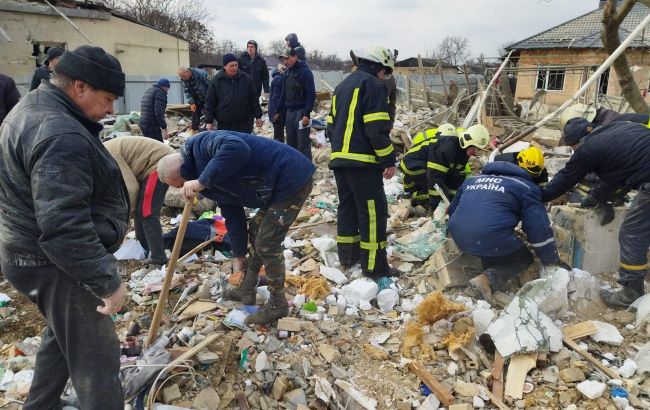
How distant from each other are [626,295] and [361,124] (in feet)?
8.32

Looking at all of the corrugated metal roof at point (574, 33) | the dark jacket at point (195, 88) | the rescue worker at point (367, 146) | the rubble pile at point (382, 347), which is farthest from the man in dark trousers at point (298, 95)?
the corrugated metal roof at point (574, 33)

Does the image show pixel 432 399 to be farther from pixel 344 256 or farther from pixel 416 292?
pixel 344 256

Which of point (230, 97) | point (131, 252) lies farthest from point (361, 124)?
point (230, 97)

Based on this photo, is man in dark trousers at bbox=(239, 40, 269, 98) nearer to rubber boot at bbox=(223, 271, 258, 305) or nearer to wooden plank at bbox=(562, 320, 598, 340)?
rubber boot at bbox=(223, 271, 258, 305)

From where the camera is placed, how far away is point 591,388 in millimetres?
2865

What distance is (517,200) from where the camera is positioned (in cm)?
378

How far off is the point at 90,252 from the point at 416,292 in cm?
289

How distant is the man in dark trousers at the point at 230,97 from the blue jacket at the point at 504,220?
4131mm

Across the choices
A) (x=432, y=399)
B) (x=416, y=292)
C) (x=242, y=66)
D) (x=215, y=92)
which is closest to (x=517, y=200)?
(x=416, y=292)

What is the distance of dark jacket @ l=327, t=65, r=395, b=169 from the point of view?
3.90m

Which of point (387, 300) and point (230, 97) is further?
point (230, 97)

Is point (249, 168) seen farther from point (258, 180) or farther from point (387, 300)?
point (387, 300)

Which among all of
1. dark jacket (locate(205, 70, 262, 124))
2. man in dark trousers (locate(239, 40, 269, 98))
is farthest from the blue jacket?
man in dark trousers (locate(239, 40, 269, 98))

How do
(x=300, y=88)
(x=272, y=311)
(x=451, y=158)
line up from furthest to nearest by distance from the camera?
1. (x=300, y=88)
2. (x=451, y=158)
3. (x=272, y=311)
